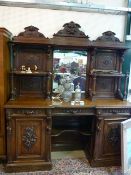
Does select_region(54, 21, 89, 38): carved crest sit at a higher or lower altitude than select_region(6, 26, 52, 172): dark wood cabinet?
higher

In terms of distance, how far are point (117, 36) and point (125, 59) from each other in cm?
40

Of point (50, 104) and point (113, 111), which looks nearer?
point (50, 104)

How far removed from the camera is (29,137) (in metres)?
2.70

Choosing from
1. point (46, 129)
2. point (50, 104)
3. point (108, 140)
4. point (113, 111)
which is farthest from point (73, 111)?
point (108, 140)

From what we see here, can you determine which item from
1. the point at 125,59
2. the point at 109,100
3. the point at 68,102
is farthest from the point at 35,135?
the point at 125,59

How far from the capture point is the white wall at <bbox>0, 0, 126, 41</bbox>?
297 cm

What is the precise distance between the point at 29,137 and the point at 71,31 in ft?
5.57

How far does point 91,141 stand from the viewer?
297 centimetres

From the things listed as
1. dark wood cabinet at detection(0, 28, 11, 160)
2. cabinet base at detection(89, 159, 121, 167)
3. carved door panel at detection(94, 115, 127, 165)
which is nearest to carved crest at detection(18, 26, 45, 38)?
dark wood cabinet at detection(0, 28, 11, 160)

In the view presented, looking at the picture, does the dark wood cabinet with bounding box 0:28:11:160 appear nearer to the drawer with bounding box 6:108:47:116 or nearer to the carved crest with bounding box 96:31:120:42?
the drawer with bounding box 6:108:47:116

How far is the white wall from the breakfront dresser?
0.39ft

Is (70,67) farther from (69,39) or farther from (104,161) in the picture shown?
(104,161)

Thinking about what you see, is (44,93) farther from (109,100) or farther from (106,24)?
(106,24)

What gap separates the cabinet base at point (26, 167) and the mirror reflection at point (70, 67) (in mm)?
1116
